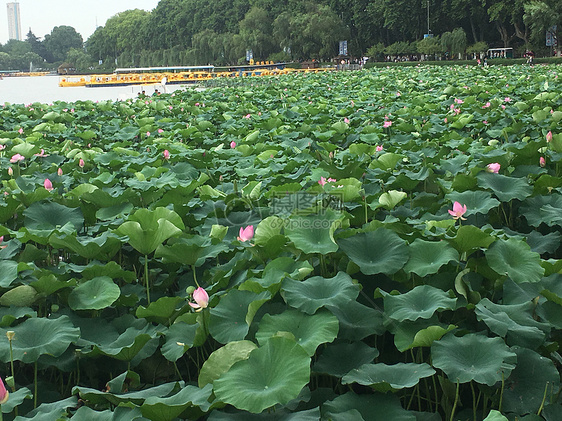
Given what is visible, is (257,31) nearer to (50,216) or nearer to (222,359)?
(50,216)

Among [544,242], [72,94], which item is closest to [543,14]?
[72,94]

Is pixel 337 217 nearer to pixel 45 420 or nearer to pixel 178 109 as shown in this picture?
pixel 45 420

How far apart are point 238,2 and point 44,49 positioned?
→ 73.4 meters

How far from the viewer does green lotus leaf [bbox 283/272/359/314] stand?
124 cm

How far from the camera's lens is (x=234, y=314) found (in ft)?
4.29

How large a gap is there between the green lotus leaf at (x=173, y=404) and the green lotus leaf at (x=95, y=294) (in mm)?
477

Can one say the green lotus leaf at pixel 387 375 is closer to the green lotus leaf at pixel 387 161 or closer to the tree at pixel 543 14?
the green lotus leaf at pixel 387 161

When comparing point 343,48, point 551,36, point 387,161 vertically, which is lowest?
point 387,161

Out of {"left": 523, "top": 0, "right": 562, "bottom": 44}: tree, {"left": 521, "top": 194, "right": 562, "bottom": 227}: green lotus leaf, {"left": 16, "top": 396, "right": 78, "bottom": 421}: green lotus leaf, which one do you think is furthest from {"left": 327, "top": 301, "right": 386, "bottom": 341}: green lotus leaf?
{"left": 523, "top": 0, "right": 562, "bottom": 44}: tree

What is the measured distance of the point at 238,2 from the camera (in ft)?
169

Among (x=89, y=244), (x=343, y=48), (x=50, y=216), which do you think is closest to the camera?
(x=89, y=244)

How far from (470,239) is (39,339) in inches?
43.4

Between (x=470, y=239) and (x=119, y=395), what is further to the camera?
(x=470, y=239)

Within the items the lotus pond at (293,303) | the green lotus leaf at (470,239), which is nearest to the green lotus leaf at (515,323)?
the lotus pond at (293,303)
